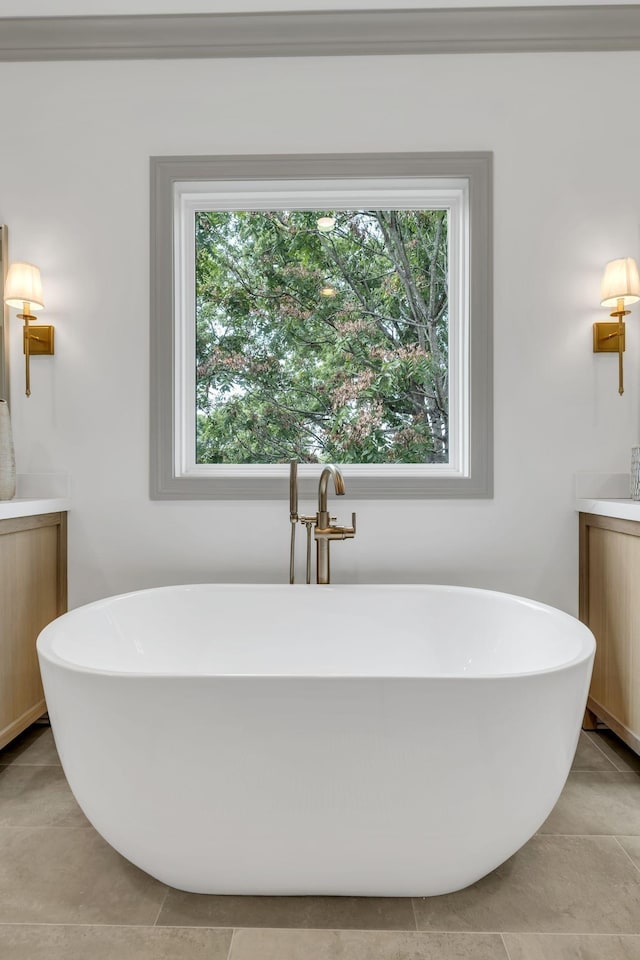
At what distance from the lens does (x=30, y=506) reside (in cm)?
195

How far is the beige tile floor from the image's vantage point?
3.75 ft

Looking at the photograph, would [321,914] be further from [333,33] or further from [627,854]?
[333,33]

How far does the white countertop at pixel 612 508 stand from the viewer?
1.79 m

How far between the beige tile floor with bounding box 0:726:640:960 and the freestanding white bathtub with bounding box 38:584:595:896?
0.05 metres

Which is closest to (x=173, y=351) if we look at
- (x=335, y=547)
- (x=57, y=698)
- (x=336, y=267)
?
(x=336, y=267)

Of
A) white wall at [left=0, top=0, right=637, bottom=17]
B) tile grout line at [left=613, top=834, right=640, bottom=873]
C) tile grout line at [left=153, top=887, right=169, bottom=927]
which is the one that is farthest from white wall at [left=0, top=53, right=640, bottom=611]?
tile grout line at [left=153, top=887, right=169, bottom=927]

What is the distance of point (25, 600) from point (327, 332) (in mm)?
1466

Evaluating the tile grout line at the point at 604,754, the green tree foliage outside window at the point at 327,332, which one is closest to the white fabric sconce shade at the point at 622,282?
the green tree foliage outside window at the point at 327,332

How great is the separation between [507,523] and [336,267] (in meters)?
1.20

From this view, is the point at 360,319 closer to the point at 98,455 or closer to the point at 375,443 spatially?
the point at 375,443

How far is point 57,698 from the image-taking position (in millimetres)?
1192

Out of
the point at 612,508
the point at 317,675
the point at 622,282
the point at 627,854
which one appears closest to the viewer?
the point at 317,675

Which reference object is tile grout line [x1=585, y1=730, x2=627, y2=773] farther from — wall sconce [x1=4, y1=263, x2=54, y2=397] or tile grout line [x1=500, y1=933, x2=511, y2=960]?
wall sconce [x1=4, y1=263, x2=54, y2=397]

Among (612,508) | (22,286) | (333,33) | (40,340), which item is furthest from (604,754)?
(333,33)
